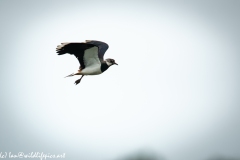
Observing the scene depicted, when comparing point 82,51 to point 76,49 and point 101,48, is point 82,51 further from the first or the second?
→ point 101,48

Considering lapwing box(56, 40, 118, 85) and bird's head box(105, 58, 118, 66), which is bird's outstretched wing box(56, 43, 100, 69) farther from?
bird's head box(105, 58, 118, 66)

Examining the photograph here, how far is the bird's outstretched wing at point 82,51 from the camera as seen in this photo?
17.7m

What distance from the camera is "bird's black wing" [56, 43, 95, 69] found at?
17609 millimetres

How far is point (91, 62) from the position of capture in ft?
62.6

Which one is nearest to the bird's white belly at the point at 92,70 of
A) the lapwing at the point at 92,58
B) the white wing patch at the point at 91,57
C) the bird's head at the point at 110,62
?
the lapwing at the point at 92,58

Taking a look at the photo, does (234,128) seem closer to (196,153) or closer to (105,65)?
(196,153)

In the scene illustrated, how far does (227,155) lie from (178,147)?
13.6 meters

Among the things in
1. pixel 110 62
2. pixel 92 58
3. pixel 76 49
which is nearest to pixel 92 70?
A: pixel 92 58

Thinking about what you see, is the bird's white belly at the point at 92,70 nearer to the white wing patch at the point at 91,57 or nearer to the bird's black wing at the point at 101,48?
the white wing patch at the point at 91,57

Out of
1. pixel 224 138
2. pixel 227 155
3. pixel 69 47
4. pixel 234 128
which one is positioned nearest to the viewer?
pixel 69 47

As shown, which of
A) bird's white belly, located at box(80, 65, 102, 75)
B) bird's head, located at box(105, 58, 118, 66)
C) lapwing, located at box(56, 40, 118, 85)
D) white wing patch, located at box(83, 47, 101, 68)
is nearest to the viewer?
lapwing, located at box(56, 40, 118, 85)

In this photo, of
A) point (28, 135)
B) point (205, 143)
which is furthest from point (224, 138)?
point (28, 135)

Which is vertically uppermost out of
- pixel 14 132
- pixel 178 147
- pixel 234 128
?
pixel 14 132

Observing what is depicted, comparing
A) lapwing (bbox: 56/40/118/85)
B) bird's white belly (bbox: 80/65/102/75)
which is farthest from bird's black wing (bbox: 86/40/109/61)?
bird's white belly (bbox: 80/65/102/75)
